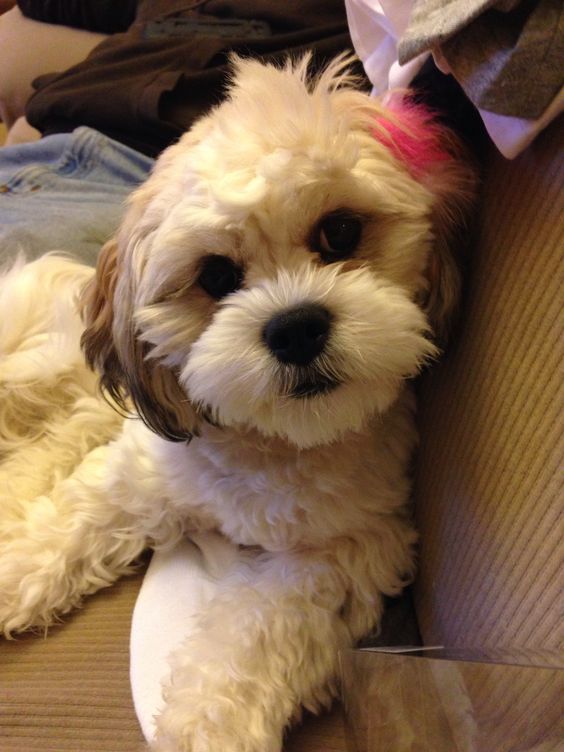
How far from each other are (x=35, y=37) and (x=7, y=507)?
2009 mm

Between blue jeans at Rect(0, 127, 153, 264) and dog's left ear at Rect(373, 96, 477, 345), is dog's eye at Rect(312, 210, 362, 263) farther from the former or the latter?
blue jeans at Rect(0, 127, 153, 264)

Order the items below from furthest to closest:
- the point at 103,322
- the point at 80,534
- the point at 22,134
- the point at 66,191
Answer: the point at 22,134
the point at 66,191
the point at 80,534
the point at 103,322

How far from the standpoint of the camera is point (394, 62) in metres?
0.87

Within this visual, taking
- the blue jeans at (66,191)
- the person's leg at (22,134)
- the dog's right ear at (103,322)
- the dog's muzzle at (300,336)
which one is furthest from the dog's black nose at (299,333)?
the person's leg at (22,134)

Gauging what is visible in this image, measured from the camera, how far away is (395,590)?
0.95 metres

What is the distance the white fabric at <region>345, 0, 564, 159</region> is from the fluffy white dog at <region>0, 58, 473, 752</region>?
0.06 meters

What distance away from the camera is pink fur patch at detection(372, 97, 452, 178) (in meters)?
0.76

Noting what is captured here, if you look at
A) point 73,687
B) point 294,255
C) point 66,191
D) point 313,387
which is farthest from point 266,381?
point 66,191

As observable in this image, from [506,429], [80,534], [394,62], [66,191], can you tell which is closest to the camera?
[506,429]

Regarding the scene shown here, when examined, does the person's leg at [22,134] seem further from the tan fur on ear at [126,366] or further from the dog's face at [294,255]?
the dog's face at [294,255]

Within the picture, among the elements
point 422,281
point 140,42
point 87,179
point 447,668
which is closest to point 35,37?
point 140,42

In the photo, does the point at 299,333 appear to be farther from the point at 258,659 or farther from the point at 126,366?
the point at 258,659

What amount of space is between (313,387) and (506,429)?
0.70 feet

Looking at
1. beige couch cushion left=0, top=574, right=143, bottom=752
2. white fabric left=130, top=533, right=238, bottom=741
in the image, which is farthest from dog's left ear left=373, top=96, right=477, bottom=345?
beige couch cushion left=0, top=574, right=143, bottom=752
